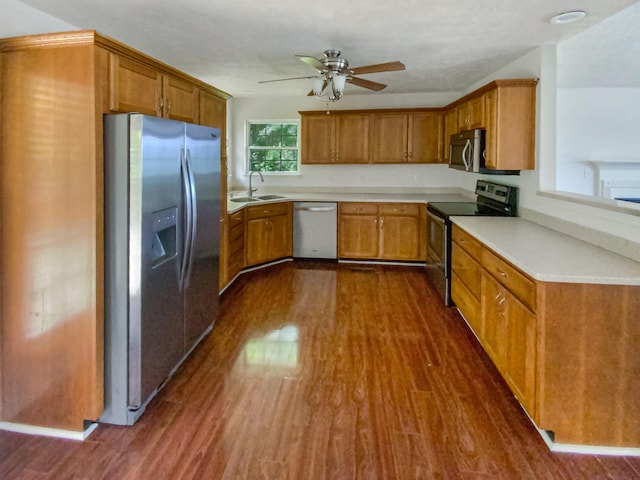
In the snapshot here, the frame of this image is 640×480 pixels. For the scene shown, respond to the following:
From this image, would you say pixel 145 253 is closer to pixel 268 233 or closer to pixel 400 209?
pixel 268 233

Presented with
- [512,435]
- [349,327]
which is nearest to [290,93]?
[349,327]

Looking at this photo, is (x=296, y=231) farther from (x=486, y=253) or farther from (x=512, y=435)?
(x=512, y=435)

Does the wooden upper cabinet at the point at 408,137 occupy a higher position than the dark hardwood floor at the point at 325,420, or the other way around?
the wooden upper cabinet at the point at 408,137

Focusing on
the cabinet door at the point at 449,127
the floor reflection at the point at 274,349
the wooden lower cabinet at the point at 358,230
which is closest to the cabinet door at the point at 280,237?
the wooden lower cabinet at the point at 358,230

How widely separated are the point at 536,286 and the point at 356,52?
104 inches

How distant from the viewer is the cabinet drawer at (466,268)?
3082 mm

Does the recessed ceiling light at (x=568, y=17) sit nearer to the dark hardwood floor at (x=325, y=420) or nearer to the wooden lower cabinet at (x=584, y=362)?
the wooden lower cabinet at (x=584, y=362)

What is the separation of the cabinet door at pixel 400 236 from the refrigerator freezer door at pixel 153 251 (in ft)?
11.5

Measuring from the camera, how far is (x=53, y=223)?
79.8 inches

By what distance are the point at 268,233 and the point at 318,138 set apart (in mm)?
1586

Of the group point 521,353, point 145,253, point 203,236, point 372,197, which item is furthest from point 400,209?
point 145,253

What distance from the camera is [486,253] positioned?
2818 millimetres

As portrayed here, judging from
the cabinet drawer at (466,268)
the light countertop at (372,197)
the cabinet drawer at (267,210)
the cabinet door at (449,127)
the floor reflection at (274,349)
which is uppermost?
the cabinet door at (449,127)

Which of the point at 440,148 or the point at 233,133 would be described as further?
the point at 233,133
